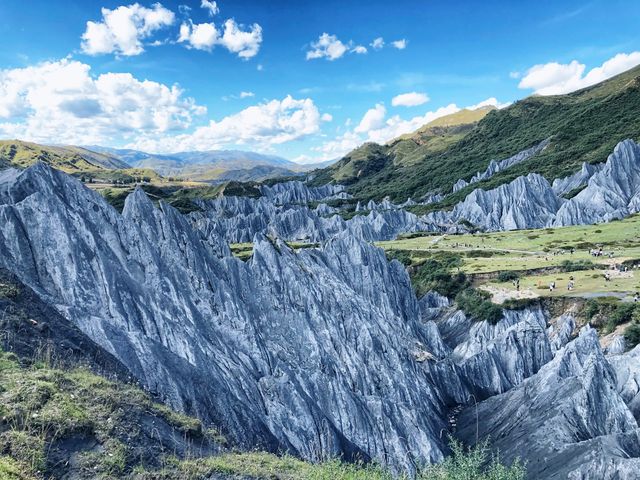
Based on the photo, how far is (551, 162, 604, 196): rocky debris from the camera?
114806 mm

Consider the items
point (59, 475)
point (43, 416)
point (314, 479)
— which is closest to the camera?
point (59, 475)

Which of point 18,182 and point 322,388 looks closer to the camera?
point 18,182

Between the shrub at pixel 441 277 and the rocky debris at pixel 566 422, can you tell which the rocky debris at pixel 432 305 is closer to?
the shrub at pixel 441 277

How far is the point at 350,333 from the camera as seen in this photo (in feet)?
Answer: 108

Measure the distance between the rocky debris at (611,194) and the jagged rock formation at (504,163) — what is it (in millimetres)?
52982

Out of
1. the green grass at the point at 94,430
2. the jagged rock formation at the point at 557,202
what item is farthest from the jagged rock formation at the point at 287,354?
the jagged rock formation at the point at 557,202

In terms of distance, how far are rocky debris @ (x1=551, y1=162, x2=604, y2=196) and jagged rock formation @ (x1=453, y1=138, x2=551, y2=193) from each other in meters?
41.2

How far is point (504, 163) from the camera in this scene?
555 feet

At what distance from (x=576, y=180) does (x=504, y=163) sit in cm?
5414

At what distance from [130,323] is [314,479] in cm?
1214

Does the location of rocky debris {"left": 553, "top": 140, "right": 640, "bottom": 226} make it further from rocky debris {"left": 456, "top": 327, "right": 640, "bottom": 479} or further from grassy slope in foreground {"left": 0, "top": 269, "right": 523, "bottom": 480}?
grassy slope in foreground {"left": 0, "top": 269, "right": 523, "bottom": 480}

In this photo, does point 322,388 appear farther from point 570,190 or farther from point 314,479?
point 570,190

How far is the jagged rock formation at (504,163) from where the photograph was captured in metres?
162

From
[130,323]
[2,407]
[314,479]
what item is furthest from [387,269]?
[2,407]
